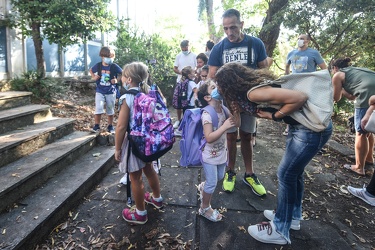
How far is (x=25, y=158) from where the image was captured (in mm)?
2945

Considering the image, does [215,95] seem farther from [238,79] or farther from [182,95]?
[182,95]

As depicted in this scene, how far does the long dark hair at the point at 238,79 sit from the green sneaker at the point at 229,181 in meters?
1.42

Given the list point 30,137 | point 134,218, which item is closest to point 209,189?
point 134,218

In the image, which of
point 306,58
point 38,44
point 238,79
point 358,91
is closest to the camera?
point 238,79

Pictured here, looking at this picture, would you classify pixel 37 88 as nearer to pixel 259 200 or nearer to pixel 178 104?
pixel 178 104

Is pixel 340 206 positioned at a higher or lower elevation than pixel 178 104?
lower

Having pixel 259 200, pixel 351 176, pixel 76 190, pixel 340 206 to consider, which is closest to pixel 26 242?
pixel 76 190

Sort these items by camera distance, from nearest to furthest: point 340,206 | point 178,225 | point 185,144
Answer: point 178,225 → point 185,144 → point 340,206

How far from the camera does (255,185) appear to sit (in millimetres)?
3066

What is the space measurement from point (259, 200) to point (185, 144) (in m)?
1.19

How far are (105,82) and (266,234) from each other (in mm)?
3677

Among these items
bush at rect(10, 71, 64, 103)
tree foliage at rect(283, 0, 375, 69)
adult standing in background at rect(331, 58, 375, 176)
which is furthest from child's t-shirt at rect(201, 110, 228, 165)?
tree foliage at rect(283, 0, 375, 69)

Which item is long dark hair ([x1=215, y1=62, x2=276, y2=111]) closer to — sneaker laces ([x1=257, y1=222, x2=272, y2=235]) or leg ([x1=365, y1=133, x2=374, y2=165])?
sneaker laces ([x1=257, y1=222, x2=272, y2=235])

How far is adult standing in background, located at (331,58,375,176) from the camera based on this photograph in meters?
3.23
